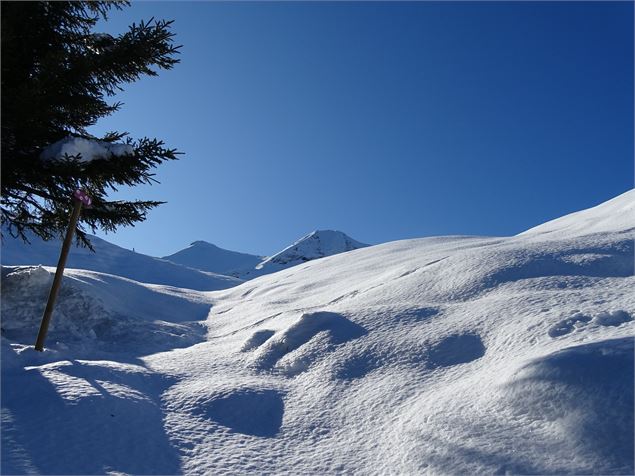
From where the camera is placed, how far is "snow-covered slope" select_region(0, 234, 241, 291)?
46844 millimetres

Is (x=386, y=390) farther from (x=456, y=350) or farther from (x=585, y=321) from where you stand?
(x=585, y=321)

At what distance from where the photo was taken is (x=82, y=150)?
25.8 ft

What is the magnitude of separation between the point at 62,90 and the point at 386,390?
7313mm

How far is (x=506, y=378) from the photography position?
489 cm

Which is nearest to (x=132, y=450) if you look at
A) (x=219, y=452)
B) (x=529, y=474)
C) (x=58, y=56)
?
(x=219, y=452)

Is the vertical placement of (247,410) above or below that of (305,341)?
below

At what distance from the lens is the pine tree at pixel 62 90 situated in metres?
7.44

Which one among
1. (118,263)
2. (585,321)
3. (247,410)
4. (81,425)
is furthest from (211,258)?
(585,321)

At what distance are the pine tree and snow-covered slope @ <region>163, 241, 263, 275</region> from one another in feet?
484

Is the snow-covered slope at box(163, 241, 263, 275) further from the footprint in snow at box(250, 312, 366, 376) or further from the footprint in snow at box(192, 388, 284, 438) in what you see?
the footprint in snow at box(192, 388, 284, 438)

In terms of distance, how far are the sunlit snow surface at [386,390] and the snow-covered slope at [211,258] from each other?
492 ft

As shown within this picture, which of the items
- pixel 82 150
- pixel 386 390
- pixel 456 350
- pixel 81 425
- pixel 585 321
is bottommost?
pixel 81 425

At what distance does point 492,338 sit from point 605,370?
1.74 m

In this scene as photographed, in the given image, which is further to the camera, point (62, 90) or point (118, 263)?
point (118, 263)
